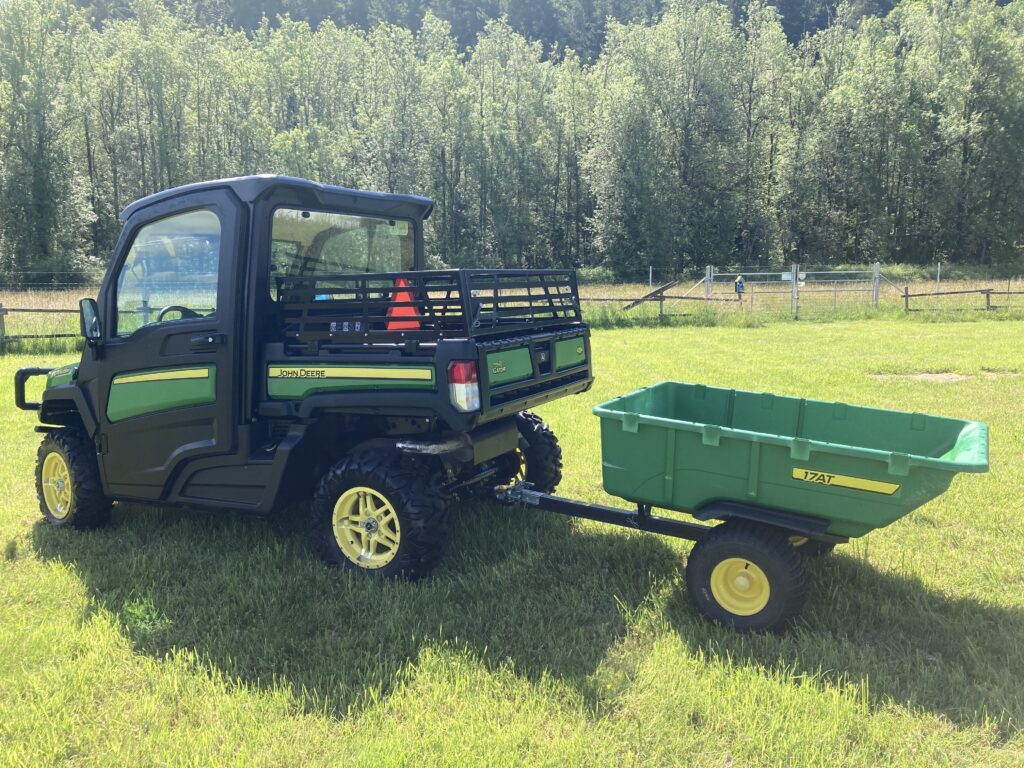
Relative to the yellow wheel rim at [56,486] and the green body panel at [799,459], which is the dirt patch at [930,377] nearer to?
the green body panel at [799,459]

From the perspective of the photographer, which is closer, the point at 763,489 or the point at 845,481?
the point at 845,481

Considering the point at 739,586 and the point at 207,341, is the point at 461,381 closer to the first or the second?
the point at 207,341

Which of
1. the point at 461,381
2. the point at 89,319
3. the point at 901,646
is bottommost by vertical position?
the point at 901,646

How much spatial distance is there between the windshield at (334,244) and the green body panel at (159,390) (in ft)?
2.23

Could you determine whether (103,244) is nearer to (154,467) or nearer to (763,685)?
(154,467)

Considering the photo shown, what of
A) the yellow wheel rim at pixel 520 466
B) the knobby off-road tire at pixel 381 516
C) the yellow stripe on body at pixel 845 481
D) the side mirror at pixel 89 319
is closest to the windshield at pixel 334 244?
the side mirror at pixel 89 319

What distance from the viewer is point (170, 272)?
4.36 meters

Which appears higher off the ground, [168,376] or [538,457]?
[168,376]

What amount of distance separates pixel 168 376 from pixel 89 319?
61 cm

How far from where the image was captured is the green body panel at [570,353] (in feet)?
15.0

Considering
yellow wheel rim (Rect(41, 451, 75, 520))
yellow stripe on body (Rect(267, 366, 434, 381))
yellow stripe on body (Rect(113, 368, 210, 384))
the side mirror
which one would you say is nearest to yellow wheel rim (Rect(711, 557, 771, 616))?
yellow stripe on body (Rect(267, 366, 434, 381))

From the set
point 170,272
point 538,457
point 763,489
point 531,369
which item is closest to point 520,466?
point 538,457

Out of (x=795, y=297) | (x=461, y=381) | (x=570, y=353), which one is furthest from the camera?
(x=795, y=297)

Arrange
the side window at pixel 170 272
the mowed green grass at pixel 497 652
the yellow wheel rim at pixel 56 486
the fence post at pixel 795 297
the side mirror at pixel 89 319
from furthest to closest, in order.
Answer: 1. the fence post at pixel 795 297
2. the yellow wheel rim at pixel 56 486
3. the side mirror at pixel 89 319
4. the side window at pixel 170 272
5. the mowed green grass at pixel 497 652
